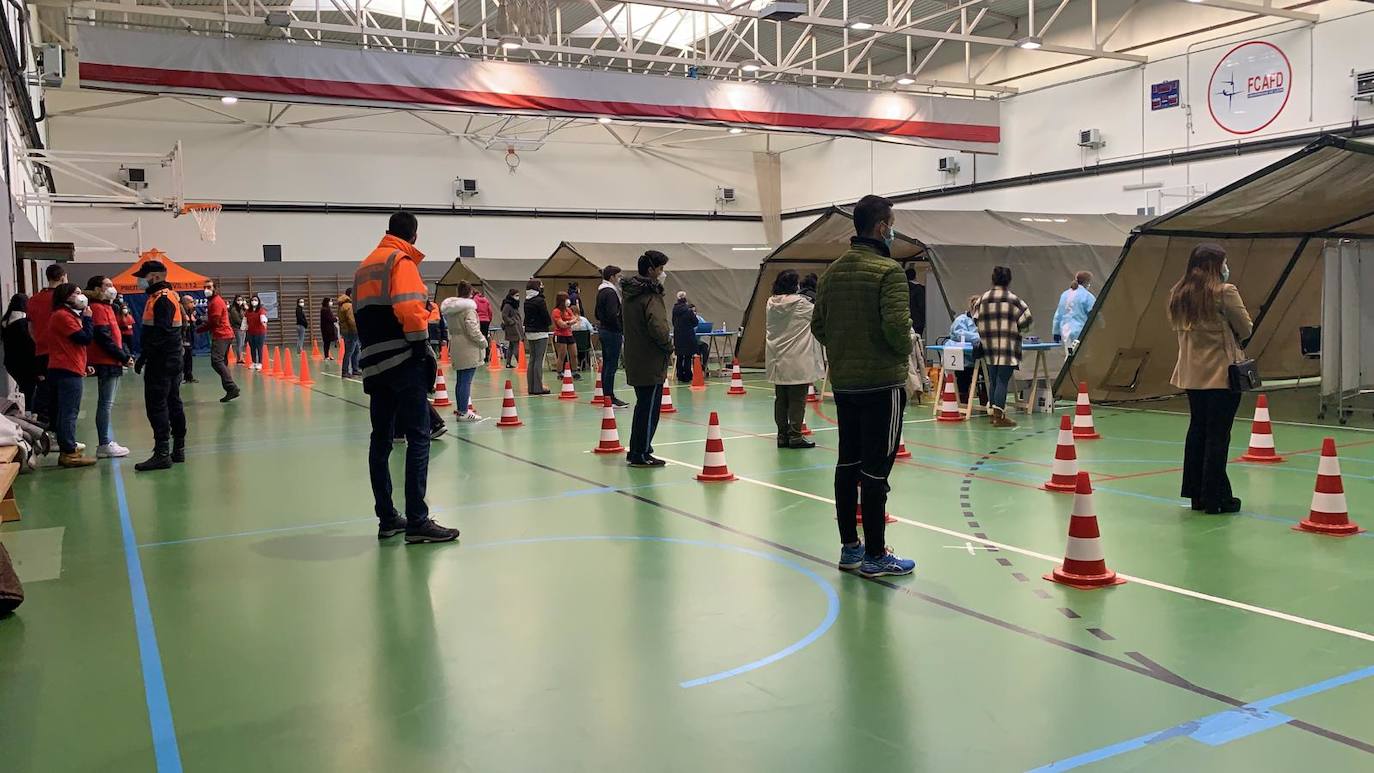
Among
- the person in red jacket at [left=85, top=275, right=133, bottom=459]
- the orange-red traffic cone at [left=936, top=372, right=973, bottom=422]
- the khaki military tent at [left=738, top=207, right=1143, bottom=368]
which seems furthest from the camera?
the khaki military tent at [left=738, top=207, right=1143, bottom=368]

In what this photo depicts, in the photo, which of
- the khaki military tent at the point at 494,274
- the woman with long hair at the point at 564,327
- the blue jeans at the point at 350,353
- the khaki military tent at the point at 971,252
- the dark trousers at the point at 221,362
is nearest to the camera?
the khaki military tent at the point at 971,252

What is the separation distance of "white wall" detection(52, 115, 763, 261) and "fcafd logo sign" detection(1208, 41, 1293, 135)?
18.7 metres

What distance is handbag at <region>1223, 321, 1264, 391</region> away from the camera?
5.66 metres

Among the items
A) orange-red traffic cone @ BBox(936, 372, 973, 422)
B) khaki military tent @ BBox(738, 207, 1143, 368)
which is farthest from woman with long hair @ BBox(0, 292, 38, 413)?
khaki military tent @ BBox(738, 207, 1143, 368)

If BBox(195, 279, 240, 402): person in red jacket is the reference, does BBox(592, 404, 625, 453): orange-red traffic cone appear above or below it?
below

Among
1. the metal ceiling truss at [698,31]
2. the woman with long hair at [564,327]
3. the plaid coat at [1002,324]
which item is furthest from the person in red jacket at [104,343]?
the plaid coat at [1002,324]

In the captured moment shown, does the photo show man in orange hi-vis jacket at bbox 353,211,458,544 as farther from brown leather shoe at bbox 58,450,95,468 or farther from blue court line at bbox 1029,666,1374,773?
brown leather shoe at bbox 58,450,95,468

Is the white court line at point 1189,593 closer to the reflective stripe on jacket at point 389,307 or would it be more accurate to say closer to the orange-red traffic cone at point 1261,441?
the reflective stripe on jacket at point 389,307

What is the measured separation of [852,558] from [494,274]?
21213 mm

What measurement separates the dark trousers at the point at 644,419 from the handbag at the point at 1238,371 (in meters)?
3.94

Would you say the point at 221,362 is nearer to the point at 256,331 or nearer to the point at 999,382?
the point at 256,331

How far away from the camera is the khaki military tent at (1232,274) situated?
34.5 ft

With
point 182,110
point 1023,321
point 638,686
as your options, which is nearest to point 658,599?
point 638,686

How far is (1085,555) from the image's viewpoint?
459 cm
